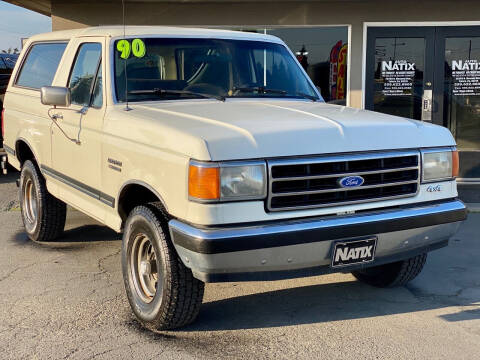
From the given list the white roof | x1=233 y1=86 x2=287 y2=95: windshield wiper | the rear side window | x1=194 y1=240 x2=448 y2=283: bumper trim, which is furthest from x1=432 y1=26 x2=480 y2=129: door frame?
x1=194 y1=240 x2=448 y2=283: bumper trim

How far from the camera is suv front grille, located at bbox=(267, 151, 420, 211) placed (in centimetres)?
357

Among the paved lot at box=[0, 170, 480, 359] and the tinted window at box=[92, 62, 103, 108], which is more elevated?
the tinted window at box=[92, 62, 103, 108]

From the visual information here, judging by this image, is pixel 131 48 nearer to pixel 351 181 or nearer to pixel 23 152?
pixel 351 181

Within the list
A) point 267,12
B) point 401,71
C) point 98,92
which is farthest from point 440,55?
point 98,92

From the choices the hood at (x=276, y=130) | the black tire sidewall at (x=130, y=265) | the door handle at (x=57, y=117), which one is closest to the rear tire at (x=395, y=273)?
the hood at (x=276, y=130)

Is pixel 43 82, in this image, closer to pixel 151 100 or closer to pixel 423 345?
pixel 151 100

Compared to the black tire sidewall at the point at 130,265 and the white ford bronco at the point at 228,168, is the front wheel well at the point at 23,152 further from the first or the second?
the black tire sidewall at the point at 130,265

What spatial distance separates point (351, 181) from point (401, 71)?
7388 mm

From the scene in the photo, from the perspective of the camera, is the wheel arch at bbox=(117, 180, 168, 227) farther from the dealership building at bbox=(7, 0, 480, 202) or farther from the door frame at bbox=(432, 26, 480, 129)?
the door frame at bbox=(432, 26, 480, 129)

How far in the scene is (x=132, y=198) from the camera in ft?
14.7

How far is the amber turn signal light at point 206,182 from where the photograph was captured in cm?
342

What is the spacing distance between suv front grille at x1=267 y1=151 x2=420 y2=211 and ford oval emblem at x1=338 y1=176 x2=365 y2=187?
0.06ft

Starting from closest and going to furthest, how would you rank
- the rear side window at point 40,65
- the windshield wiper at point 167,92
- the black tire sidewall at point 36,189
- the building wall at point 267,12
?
the windshield wiper at point 167,92 < the rear side window at point 40,65 < the black tire sidewall at point 36,189 < the building wall at point 267,12

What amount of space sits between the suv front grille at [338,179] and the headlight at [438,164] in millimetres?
80
